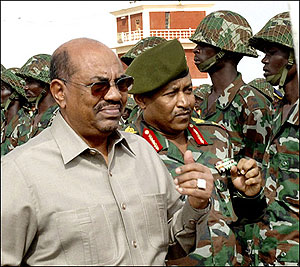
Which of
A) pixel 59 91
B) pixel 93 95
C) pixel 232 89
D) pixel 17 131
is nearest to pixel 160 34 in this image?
pixel 17 131

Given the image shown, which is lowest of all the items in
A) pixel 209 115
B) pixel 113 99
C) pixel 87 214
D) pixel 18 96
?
pixel 18 96

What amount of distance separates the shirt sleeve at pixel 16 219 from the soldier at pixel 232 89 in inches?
144

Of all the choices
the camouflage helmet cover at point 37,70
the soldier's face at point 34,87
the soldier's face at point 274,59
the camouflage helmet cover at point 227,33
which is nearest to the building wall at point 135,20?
the camouflage helmet cover at point 37,70

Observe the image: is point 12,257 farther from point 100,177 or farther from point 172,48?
point 172,48

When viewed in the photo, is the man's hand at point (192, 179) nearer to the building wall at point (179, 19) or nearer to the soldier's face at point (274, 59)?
the soldier's face at point (274, 59)

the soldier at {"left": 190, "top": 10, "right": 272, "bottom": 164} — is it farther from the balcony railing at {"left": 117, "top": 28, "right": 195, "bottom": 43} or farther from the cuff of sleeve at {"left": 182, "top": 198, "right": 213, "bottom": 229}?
the balcony railing at {"left": 117, "top": 28, "right": 195, "bottom": 43}

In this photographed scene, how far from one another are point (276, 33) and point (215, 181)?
1.49 m

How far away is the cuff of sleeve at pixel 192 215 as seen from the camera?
11.6 ft

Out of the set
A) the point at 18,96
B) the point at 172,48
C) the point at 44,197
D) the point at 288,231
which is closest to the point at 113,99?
the point at 44,197

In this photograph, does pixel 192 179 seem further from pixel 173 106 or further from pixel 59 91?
pixel 173 106

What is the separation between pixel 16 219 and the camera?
3.21 meters

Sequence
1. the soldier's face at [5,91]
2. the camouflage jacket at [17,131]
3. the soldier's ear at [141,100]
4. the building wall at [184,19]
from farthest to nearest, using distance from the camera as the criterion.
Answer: the building wall at [184,19]
the soldier's face at [5,91]
the camouflage jacket at [17,131]
the soldier's ear at [141,100]

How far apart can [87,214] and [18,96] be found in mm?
10291

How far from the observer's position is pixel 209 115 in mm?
7168
